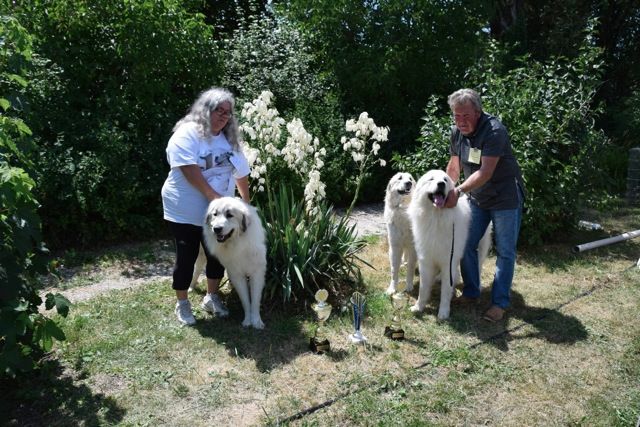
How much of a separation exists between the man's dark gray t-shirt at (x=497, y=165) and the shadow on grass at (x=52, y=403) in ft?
11.1

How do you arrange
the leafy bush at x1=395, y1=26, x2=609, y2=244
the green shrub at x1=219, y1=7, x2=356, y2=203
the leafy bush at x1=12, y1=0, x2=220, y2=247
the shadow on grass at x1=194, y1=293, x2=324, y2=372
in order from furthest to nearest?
the green shrub at x1=219, y1=7, x2=356, y2=203 < the leafy bush at x1=395, y1=26, x2=609, y2=244 < the leafy bush at x1=12, y1=0, x2=220, y2=247 < the shadow on grass at x1=194, y1=293, x2=324, y2=372

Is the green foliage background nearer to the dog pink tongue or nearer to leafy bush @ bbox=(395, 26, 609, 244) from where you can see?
leafy bush @ bbox=(395, 26, 609, 244)

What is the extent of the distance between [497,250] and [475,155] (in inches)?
36.6

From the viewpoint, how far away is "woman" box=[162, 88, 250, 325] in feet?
13.6

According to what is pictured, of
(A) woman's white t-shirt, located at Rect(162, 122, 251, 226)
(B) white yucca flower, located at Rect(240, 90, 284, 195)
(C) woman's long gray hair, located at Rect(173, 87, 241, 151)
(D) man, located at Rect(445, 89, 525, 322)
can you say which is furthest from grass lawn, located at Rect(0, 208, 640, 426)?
(C) woman's long gray hair, located at Rect(173, 87, 241, 151)

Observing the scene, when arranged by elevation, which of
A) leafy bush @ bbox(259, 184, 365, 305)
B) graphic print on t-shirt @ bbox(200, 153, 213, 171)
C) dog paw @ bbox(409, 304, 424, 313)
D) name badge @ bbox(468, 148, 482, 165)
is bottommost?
dog paw @ bbox(409, 304, 424, 313)

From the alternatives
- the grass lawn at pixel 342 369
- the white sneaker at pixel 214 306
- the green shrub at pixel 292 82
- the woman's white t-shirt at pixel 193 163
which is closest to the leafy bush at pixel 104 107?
the grass lawn at pixel 342 369

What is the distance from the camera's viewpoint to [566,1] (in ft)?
46.0

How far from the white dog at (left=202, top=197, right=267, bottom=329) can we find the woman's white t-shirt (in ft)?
0.62

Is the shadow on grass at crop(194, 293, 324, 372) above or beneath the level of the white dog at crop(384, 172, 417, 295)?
beneath

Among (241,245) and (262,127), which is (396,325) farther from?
(262,127)

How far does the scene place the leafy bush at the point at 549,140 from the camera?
674 centimetres

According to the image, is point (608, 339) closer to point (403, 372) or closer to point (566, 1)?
point (403, 372)

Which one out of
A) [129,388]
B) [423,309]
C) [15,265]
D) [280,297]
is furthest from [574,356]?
[15,265]
